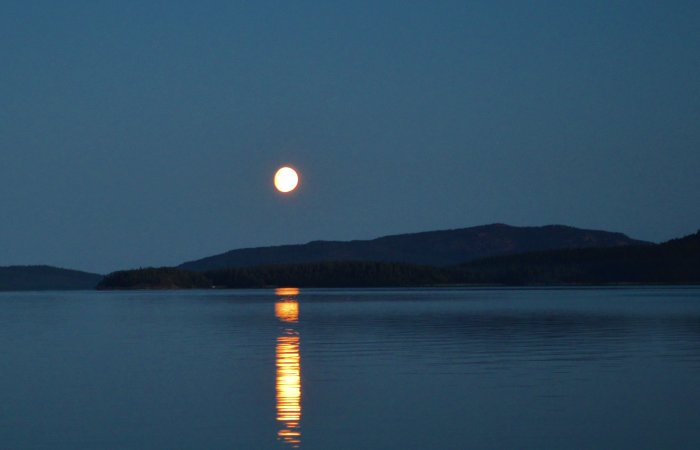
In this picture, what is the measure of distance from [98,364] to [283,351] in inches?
335

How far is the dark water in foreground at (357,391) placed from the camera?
74.5 ft

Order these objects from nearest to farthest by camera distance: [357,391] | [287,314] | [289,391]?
1. [357,391]
2. [289,391]
3. [287,314]

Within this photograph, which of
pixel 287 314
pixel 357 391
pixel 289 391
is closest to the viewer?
pixel 357 391

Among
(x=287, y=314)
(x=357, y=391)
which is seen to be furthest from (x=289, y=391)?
(x=287, y=314)

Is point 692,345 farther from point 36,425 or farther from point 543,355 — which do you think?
point 36,425

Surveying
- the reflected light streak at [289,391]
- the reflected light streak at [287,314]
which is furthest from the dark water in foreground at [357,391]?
the reflected light streak at [287,314]

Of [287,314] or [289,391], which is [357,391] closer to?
[289,391]

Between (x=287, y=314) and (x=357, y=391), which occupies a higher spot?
(x=287, y=314)

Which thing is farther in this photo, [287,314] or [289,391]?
[287,314]

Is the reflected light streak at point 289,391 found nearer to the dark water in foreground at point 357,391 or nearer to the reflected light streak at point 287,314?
the dark water in foreground at point 357,391

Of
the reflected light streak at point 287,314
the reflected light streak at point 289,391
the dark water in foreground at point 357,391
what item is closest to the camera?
the dark water in foreground at point 357,391

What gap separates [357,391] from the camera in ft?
99.1

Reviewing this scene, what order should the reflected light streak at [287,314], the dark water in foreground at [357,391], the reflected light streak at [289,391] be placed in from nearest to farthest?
the dark water in foreground at [357,391], the reflected light streak at [289,391], the reflected light streak at [287,314]

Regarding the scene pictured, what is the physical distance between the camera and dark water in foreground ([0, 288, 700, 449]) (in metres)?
22.7
